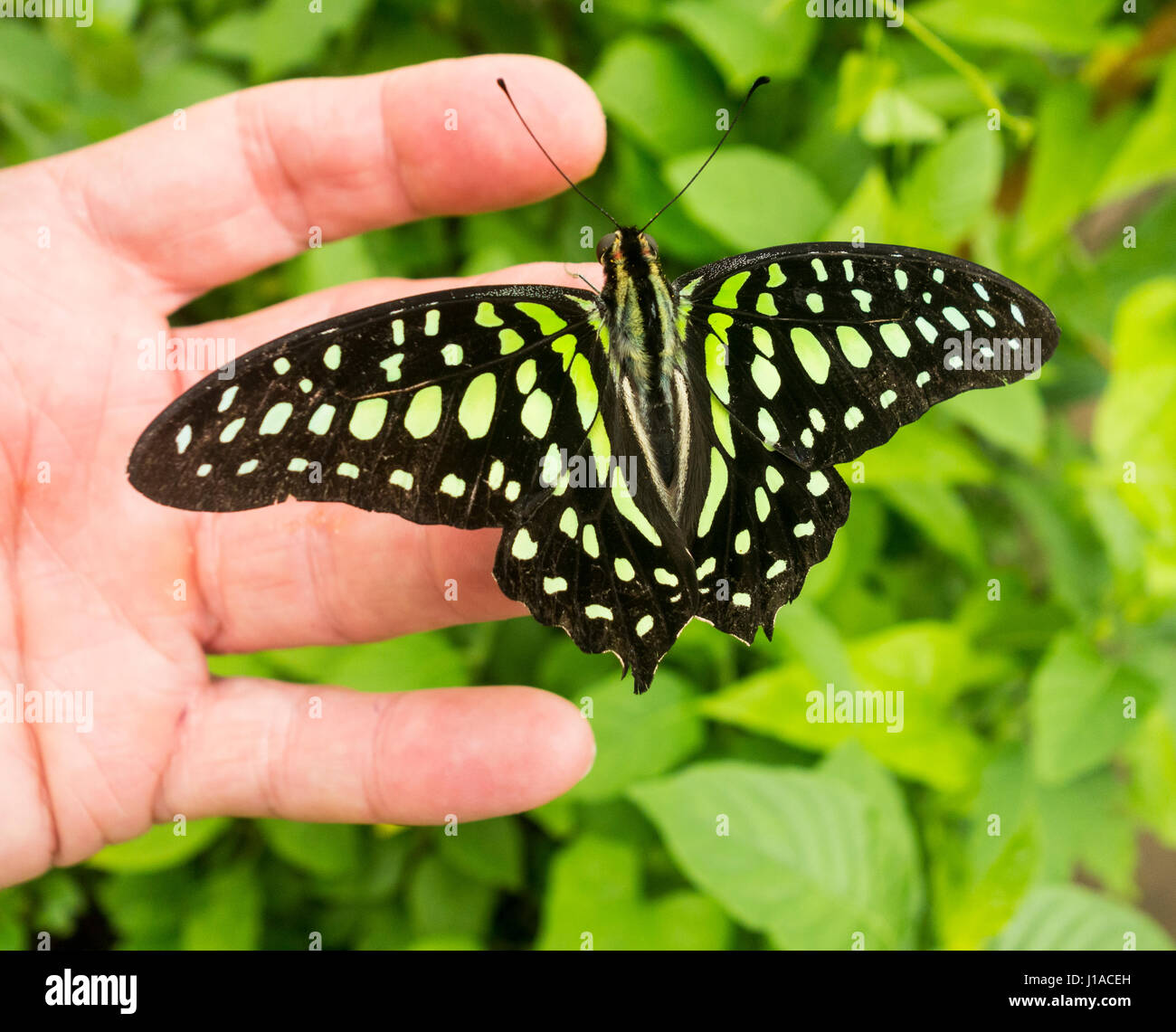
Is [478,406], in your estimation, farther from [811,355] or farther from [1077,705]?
[1077,705]

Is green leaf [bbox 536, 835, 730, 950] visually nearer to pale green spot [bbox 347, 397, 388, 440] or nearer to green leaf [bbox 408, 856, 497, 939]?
green leaf [bbox 408, 856, 497, 939]

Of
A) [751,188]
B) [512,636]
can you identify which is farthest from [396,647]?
[751,188]

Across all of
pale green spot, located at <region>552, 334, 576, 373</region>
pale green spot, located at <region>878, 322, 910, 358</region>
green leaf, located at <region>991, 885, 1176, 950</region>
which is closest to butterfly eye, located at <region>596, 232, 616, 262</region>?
pale green spot, located at <region>552, 334, 576, 373</region>

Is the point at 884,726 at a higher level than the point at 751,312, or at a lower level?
lower

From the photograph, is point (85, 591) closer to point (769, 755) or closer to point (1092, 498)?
point (769, 755)

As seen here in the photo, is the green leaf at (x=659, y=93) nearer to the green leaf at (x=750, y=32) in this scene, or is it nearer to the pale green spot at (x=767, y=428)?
the green leaf at (x=750, y=32)

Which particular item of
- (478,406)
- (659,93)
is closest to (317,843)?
(478,406)
